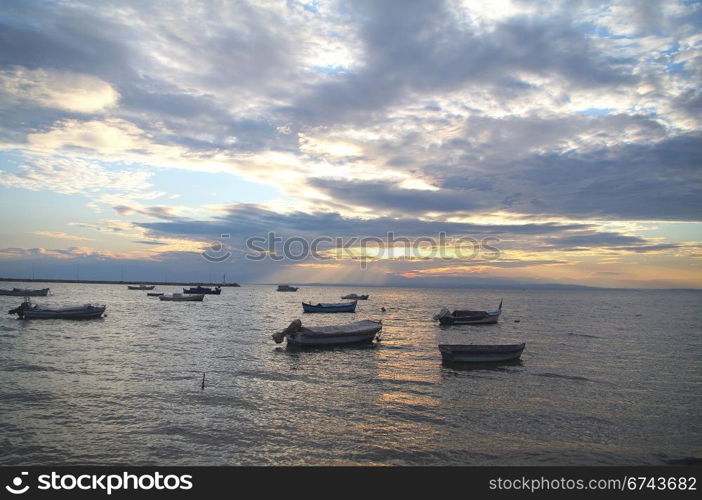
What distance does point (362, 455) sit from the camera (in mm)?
13344

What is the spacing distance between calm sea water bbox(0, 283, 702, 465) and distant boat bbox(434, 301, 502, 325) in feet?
74.9

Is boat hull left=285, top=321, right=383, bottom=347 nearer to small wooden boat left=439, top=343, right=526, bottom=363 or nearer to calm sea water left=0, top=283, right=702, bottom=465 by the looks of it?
calm sea water left=0, top=283, right=702, bottom=465

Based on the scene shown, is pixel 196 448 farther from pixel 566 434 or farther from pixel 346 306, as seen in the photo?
pixel 346 306

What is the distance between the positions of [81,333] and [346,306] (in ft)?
160

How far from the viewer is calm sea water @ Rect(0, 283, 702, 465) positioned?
13.6 metres

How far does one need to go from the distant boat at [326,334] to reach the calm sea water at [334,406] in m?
1.40

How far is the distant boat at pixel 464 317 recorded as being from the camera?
58503mm

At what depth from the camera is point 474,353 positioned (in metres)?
29.2

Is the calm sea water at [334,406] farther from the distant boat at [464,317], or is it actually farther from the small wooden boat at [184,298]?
the small wooden boat at [184,298]

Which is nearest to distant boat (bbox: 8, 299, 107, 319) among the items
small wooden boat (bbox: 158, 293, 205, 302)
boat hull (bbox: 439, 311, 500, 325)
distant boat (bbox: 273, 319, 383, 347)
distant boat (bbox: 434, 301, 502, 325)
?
distant boat (bbox: 273, 319, 383, 347)

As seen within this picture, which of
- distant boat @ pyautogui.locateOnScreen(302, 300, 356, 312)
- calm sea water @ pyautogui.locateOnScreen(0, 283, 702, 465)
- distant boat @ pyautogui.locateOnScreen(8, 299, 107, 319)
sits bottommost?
distant boat @ pyautogui.locateOnScreen(302, 300, 356, 312)

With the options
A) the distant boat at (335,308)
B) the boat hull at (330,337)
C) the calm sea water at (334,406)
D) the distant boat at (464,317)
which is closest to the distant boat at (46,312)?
the calm sea water at (334,406)

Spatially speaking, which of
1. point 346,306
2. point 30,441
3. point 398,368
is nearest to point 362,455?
point 30,441
